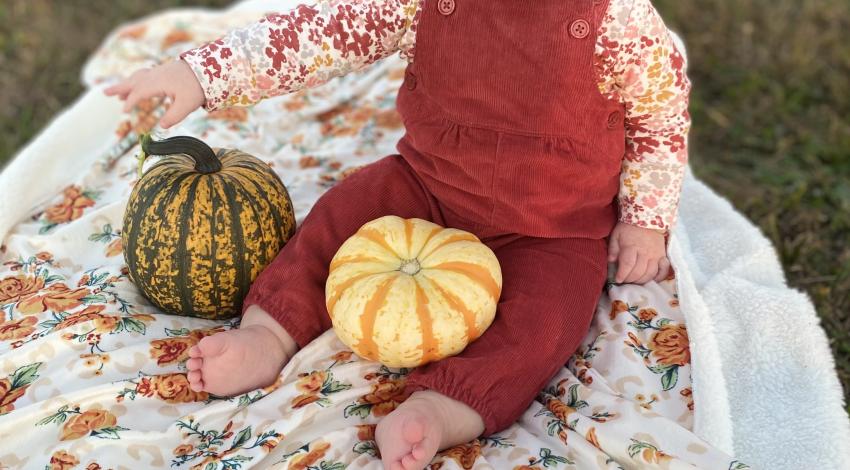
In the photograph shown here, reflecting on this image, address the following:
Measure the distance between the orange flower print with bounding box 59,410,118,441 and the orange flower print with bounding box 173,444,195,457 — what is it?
6.2 inches

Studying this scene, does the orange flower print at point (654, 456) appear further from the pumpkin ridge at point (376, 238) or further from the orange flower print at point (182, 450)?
the orange flower print at point (182, 450)

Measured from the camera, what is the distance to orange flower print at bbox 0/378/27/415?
1851mm

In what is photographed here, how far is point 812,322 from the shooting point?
221 centimetres

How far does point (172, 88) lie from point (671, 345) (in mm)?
1371

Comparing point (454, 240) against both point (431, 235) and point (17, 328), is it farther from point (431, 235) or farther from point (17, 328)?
point (17, 328)

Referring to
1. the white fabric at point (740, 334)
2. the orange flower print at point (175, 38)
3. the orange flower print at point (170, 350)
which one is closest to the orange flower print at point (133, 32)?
the orange flower print at point (175, 38)

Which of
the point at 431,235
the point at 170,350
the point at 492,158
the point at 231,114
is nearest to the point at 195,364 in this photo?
the point at 170,350

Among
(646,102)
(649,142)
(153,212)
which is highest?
(646,102)

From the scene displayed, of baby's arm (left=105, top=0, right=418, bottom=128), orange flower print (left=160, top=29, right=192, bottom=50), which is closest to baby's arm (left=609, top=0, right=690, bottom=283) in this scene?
baby's arm (left=105, top=0, right=418, bottom=128)

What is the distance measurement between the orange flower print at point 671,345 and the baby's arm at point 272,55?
1.00 metres

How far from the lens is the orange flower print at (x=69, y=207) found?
254cm

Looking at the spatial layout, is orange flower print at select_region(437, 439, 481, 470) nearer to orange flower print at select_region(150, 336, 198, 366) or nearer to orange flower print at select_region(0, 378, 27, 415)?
orange flower print at select_region(150, 336, 198, 366)

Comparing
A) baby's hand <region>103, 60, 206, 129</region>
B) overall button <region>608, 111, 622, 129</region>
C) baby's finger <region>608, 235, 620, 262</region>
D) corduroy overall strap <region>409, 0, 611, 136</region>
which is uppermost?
corduroy overall strap <region>409, 0, 611, 136</region>

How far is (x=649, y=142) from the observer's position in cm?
213
